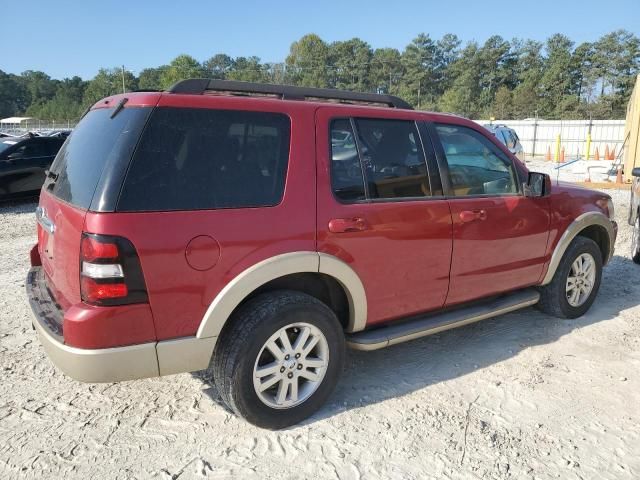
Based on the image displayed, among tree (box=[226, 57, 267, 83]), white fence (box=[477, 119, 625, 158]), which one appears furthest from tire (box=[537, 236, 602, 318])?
tree (box=[226, 57, 267, 83])

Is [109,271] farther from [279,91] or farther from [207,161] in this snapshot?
[279,91]

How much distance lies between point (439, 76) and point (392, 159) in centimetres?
9722

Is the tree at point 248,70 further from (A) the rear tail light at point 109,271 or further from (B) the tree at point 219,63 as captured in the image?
(A) the rear tail light at point 109,271

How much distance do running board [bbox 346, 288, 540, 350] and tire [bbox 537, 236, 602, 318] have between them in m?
0.37

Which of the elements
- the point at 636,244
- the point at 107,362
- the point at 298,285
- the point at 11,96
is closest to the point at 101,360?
the point at 107,362

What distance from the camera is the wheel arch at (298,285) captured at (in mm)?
2660

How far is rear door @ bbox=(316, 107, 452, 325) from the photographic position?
9.96ft

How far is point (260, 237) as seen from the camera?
2.73 metres

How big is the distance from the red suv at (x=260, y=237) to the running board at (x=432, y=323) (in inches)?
0.6

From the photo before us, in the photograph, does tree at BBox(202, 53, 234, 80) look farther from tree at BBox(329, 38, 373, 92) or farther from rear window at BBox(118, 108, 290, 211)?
rear window at BBox(118, 108, 290, 211)

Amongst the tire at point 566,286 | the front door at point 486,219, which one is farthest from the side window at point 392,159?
the tire at point 566,286

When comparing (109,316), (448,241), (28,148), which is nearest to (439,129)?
(448,241)

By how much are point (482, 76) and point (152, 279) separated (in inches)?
3706

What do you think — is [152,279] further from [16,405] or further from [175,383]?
[16,405]
